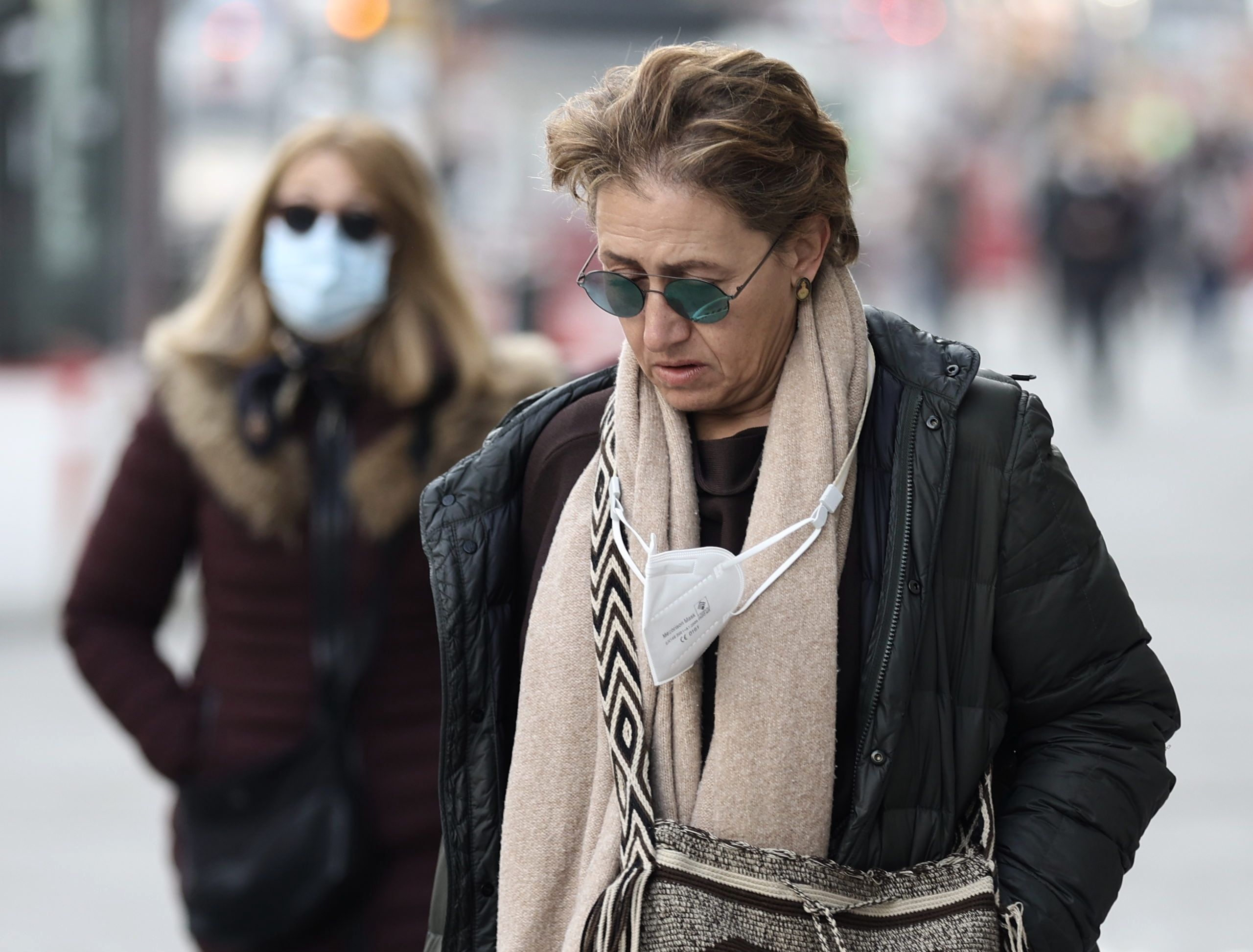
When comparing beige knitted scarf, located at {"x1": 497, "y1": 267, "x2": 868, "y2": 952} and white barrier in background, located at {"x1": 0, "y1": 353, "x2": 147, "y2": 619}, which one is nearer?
beige knitted scarf, located at {"x1": 497, "y1": 267, "x2": 868, "y2": 952}

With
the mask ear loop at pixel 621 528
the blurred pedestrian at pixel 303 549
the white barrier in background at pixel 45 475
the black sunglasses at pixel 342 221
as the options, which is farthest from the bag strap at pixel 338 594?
the white barrier in background at pixel 45 475

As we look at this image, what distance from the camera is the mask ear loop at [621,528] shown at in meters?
2.23

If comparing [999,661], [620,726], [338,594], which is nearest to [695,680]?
[620,726]

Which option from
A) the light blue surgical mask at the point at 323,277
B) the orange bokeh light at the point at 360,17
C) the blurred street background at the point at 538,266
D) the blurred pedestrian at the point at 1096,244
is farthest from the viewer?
the orange bokeh light at the point at 360,17

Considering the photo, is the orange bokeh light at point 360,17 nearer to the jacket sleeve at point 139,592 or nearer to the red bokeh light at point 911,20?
the red bokeh light at point 911,20

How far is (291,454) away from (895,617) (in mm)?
1496

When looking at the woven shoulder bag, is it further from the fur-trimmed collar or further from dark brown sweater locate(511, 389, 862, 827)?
the fur-trimmed collar

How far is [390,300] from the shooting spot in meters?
3.60

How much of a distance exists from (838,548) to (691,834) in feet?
1.27

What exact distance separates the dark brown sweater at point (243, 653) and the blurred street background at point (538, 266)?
0.76 m

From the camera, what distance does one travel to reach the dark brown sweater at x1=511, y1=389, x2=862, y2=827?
222cm

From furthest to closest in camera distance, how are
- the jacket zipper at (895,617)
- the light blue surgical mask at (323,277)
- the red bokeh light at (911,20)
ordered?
the red bokeh light at (911,20) < the light blue surgical mask at (323,277) < the jacket zipper at (895,617)

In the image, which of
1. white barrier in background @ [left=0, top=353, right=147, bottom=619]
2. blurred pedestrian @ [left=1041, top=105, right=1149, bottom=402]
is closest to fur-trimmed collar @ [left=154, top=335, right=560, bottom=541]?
white barrier in background @ [left=0, top=353, right=147, bottom=619]

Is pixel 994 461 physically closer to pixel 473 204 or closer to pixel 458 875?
pixel 458 875
